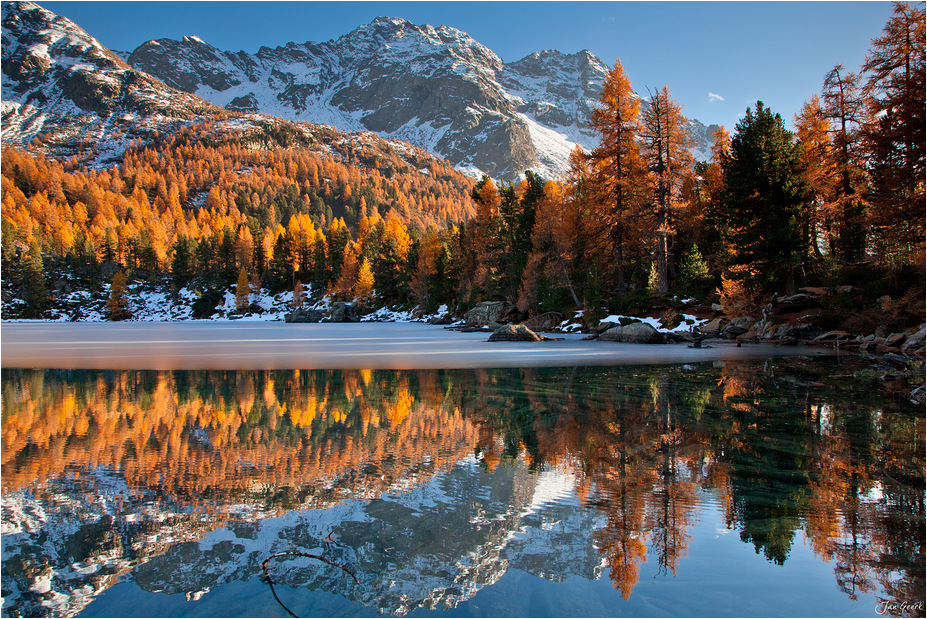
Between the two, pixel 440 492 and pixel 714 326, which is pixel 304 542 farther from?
pixel 714 326

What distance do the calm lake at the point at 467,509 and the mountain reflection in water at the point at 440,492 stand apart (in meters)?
0.02

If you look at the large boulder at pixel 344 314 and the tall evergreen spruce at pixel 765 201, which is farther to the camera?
the large boulder at pixel 344 314

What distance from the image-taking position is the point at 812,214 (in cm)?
2306

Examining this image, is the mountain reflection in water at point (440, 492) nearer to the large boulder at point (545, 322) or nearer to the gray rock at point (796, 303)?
the gray rock at point (796, 303)

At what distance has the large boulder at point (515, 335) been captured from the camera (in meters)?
24.8

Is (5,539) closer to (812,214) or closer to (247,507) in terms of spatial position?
(247,507)

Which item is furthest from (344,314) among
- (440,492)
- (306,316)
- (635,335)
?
(440,492)

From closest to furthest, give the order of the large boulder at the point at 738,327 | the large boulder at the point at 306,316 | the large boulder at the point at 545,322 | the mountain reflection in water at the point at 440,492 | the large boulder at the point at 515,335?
the mountain reflection in water at the point at 440,492 < the large boulder at the point at 738,327 < the large boulder at the point at 515,335 < the large boulder at the point at 545,322 < the large boulder at the point at 306,316

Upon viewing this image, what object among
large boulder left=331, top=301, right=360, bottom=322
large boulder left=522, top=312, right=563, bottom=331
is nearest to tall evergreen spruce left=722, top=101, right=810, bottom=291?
large boulder left=522, top=312, right=563, bottom=331

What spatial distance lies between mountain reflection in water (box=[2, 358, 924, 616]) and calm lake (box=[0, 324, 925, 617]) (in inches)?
0.9

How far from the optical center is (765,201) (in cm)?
2234

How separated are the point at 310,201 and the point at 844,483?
15879cm

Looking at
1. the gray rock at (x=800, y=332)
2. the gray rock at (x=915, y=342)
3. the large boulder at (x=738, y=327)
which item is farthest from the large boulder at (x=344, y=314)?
the gray rock at (x=915, y=342)

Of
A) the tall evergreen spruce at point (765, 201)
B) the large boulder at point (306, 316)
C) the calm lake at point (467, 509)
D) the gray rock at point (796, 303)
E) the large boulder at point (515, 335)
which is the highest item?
the tall evergreen spruce at point (765, 201)
